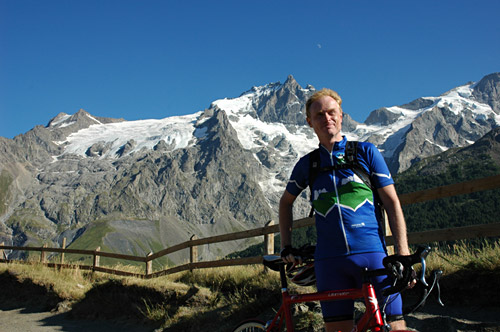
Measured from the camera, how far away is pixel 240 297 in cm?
709

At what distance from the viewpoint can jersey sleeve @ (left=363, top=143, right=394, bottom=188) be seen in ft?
9.36

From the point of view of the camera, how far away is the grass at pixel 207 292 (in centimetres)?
541

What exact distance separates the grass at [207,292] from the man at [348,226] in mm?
2719

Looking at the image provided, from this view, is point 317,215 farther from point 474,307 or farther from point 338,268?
point 474,307

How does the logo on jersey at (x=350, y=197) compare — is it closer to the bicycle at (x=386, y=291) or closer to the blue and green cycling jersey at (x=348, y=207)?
the blue and green cycling jersey at (x=348, y=207)

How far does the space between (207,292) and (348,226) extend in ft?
19.5

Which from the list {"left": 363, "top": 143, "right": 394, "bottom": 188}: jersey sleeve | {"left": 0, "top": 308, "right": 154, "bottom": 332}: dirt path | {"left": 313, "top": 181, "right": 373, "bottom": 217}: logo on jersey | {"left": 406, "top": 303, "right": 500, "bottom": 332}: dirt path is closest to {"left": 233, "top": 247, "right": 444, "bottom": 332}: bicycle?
{"left": 313, "top": 181, "right": 373, "bottom": 217}: logo on jersey

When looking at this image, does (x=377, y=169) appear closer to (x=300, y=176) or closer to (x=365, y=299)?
(x=300, y=176)

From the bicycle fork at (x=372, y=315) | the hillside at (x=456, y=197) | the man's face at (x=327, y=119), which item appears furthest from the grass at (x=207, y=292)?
the hillside at (x=456, y=197)

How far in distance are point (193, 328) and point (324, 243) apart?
492 cm

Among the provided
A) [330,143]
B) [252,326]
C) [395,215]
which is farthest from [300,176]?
[252,326]

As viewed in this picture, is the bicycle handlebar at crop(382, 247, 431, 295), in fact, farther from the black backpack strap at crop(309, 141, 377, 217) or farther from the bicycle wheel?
the bicycle wheel

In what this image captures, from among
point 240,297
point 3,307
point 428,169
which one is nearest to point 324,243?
point 240,297

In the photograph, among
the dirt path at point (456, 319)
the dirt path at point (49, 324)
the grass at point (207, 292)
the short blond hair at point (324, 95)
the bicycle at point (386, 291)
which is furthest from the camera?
the dirt path at point (49, 324)
